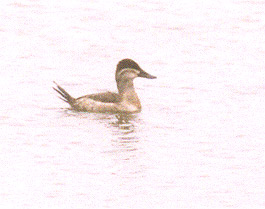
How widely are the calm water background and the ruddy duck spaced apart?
22 cm

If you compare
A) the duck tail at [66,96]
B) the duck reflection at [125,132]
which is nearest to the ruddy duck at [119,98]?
the duck tail at [66,96]

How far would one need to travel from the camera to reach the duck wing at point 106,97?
19703mm

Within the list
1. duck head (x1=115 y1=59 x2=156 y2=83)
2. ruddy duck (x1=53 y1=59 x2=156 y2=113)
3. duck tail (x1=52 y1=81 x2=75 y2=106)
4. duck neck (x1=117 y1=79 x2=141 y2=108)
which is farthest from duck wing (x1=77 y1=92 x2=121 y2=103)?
duck head (x1=115 y1=59 x2=156 y2=83)

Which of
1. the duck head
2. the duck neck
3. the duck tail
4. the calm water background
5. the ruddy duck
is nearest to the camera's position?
the calm water background

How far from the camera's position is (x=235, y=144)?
17.1 m

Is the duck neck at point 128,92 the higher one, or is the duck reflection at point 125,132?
the duck neck at point 128,92

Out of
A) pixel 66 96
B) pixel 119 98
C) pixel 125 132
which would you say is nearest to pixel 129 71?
pixel 119 98

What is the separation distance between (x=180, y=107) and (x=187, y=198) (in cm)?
564

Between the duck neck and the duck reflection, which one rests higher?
the duck neck

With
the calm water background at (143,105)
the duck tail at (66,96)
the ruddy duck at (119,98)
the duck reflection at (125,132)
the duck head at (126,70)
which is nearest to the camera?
the calm water background at (143,105)

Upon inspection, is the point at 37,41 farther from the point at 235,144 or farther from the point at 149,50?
the point at 235,144

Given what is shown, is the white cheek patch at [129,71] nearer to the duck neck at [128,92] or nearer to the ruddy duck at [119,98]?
the ruddy duck at [119,98]

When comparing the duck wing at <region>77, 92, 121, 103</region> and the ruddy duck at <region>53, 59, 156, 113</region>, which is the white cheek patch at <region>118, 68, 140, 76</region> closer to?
the ruddy duck at <region>53, 59, 156, 113</region>

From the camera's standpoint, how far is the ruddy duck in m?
19.7
